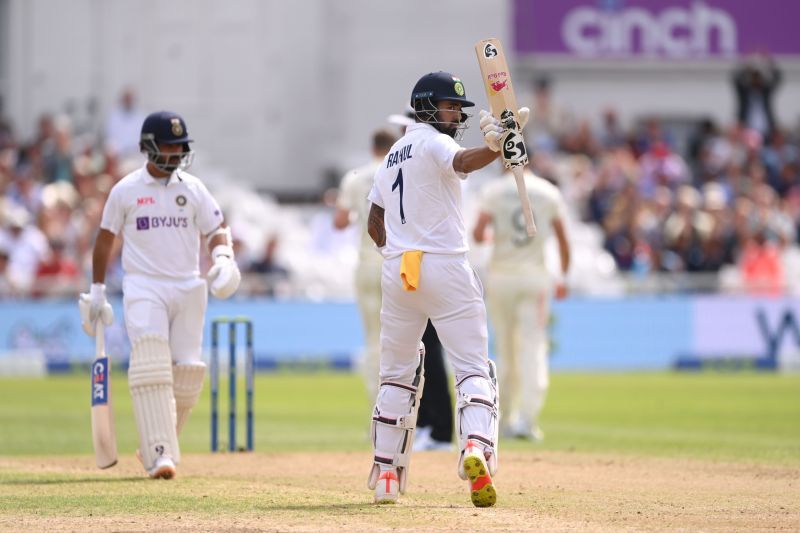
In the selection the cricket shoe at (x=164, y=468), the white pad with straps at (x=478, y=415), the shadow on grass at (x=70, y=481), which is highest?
the white pad with straps at (x=478, y=415)

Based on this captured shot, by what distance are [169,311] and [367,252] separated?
308 cm

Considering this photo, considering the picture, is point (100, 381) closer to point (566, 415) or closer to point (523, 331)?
point (523, 331)

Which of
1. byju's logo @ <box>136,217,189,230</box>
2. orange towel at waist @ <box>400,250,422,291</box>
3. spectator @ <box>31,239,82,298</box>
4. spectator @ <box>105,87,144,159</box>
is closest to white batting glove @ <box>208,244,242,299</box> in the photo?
byju's logo @ <box>136,217,189,230</box>

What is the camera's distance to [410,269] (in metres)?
8.63

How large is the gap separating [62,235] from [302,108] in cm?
774

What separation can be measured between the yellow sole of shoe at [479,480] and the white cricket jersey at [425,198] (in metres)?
1.17

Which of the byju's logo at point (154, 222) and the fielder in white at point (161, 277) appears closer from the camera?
the fielder in white at point (161, 277)

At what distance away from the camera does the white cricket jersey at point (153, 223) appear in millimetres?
10406

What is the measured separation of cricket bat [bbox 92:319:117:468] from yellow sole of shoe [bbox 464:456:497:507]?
2866 millimetres

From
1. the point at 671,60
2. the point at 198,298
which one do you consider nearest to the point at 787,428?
the point at 198,298

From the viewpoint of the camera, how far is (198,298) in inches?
415

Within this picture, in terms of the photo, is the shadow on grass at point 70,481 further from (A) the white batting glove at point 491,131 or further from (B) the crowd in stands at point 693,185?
(B) the crowd in stands at point 693,185

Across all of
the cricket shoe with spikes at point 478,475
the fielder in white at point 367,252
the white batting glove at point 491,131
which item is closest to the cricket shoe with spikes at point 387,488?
the cricket shoe with spikes at point 478,475

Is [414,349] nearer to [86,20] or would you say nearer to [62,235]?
[62,235]
